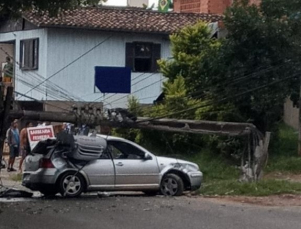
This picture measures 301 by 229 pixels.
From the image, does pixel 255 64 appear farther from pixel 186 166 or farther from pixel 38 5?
pixel 38 5

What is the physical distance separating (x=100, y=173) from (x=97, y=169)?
12cm

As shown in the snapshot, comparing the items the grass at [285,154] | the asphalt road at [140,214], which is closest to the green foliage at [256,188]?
the asphalt road at [140,214]

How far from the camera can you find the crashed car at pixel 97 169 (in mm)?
22703

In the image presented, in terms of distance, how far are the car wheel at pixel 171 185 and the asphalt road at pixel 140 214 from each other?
3.27 feet

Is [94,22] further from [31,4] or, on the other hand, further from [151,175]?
[31,4]

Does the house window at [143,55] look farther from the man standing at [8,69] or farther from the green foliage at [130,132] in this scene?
the green foliage at [130,132]

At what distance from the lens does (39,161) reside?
75.2ft

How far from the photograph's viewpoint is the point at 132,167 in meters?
23.2

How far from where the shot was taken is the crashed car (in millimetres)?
22703

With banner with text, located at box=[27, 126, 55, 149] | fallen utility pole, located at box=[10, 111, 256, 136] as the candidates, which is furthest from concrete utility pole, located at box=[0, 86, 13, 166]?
Answer: banner with text, located at box=[27, 126, 55, 149]

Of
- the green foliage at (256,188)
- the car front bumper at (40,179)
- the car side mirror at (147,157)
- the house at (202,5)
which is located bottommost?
the green foliage at (256,188)

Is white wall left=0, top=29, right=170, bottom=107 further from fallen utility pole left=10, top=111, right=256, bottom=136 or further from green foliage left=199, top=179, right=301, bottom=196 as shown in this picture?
green foliage left=199, top=179, right=301, bottom=196

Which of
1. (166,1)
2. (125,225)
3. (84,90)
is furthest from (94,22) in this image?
(125,225)

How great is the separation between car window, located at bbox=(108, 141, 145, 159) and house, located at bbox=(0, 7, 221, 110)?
50.5 ft
